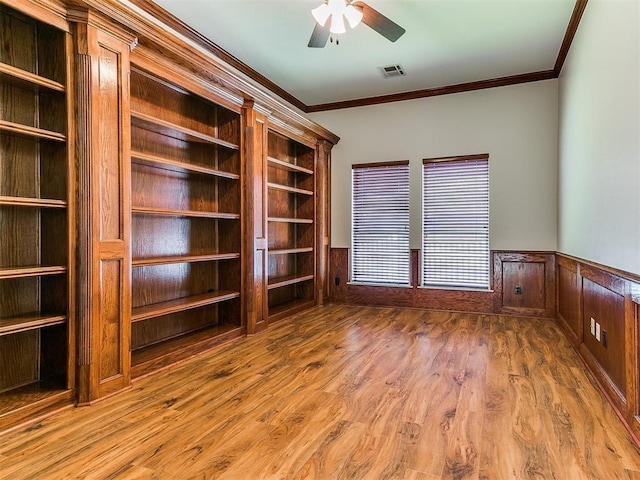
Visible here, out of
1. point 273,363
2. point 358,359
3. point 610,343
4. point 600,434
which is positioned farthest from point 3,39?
point 610,343

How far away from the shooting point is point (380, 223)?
561 cm

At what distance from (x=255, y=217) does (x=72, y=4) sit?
2209 mm

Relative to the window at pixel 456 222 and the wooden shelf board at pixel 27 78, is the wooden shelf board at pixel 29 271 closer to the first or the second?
the wooden shelf board at pixel 27 78

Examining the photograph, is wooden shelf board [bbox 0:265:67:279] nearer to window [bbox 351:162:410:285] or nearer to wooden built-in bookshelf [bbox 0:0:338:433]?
wooden built-in bookshelf [bbox 0:0:338:433]

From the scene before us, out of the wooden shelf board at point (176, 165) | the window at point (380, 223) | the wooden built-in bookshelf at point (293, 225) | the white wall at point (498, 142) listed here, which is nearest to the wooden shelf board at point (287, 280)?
the wooden built-in bookshelf at point (293, 225)

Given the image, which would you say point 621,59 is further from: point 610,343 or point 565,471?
point 565,471

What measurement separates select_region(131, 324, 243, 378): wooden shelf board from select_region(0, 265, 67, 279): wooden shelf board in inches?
33.7

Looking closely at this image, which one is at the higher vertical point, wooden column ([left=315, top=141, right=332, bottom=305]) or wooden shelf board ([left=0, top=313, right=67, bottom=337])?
wooden column ([left=315, top=141, right=332, bottom=305])

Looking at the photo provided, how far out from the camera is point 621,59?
7.47 ft

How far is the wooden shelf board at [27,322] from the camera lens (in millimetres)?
2081

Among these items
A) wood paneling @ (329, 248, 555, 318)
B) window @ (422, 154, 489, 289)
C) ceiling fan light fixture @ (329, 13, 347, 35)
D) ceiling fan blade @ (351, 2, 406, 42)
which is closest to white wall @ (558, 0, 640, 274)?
wood paneling @ (329, 248, 555, 318)

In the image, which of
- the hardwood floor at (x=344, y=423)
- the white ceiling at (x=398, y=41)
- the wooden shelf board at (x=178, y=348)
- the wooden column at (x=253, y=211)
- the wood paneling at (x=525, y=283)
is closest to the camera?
the hardwood floor at (x=344, y=423)

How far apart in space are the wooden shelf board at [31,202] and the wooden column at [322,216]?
3492 mm

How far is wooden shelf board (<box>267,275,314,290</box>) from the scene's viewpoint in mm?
4551
